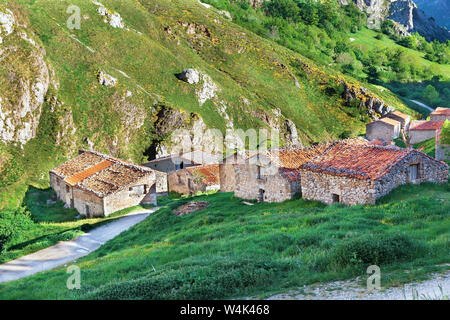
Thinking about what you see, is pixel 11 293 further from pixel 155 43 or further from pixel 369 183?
pixel 155 43

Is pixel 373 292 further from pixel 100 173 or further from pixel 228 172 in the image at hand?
pixel 100 173

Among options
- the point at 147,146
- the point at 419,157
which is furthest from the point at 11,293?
the point at 147,146

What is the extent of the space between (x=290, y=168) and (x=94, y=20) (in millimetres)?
67134

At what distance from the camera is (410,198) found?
19.7 metres

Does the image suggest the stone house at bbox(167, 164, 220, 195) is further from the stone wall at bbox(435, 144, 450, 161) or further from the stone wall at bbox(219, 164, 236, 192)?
the stone wall at bbox(435, 144, 450, 161)

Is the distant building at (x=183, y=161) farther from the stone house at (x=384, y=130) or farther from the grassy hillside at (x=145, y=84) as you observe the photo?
the stone house at (x=384, y=130)

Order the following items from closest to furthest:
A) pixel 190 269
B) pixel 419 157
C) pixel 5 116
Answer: pixel 190 269 < pixel 419 157 < pixel 5 116

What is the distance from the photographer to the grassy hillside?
195 feet

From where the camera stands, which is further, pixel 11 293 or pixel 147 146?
pixel 147 146

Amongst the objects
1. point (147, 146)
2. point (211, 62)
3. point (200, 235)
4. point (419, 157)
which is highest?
point (211, 62)

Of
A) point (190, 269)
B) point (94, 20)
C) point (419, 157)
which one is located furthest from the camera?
point (94, 20)

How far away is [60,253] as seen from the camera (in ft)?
90.1

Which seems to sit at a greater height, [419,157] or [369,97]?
[369,97]

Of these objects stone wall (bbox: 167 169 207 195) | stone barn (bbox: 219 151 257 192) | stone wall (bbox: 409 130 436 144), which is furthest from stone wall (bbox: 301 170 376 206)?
stone wall (bbox: 409 130 436 144)
